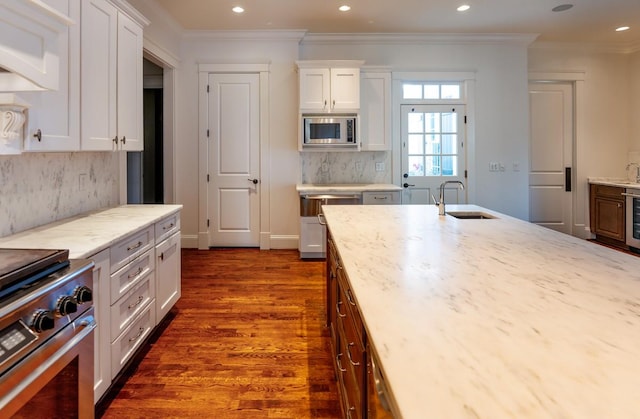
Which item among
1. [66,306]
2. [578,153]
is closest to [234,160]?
[66,306]

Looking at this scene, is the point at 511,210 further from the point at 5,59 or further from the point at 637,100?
the point at 5,59

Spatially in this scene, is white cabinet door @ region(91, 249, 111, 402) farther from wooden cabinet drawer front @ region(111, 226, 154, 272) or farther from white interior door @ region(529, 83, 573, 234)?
white interior door @ region(529, 83, 573, 234)

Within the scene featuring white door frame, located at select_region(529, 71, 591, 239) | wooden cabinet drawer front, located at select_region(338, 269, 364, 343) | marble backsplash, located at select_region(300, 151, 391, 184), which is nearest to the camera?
wooden cabinet drawer front, located at select_region(338, 269, 364, 343)

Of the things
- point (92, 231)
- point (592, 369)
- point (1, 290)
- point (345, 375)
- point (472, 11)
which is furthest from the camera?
point (472, 11)

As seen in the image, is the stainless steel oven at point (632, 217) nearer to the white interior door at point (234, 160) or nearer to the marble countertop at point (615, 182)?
the marble countertop at point (615, 182)

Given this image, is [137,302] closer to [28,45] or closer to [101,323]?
[101,323]

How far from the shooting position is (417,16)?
182 inches

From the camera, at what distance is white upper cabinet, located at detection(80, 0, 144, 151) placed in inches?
87.3

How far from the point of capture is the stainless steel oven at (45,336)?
1.12 meters

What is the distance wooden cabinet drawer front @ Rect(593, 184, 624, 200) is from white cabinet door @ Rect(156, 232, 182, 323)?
5.67 metres

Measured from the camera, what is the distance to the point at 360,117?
16.8 ft

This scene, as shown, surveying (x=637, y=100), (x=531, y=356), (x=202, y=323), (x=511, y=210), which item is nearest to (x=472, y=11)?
(x=511, y=210)

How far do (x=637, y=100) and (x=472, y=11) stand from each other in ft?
10.6

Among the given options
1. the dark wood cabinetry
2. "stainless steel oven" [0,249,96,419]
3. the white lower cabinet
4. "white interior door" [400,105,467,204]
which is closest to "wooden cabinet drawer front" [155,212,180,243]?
the white lower cabinet
